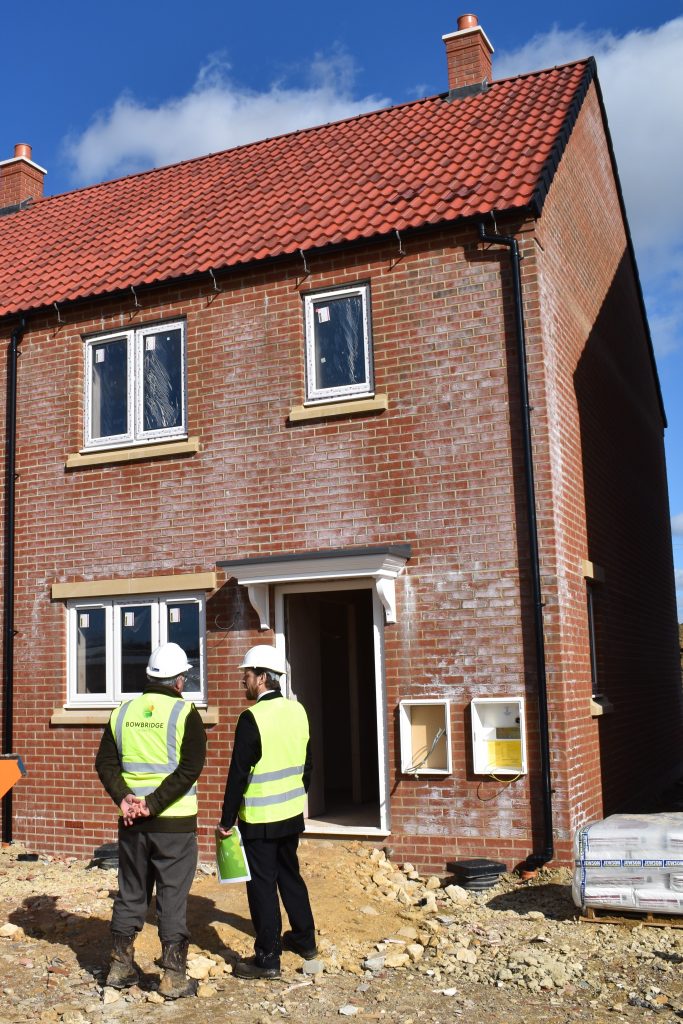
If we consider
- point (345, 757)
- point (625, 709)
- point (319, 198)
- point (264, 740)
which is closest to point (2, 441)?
point (319, 198)

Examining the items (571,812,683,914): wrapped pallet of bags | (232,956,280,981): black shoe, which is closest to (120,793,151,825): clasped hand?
(232,956,280,981): black shoe

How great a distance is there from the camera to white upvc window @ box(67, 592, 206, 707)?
10953mm

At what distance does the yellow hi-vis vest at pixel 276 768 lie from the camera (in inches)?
270

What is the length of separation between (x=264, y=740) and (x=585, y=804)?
4090 millimetres

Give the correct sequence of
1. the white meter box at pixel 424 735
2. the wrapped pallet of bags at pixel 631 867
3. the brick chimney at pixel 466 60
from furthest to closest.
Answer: the brick chimney at pixel 466 60, the white meter box at pixel 424 735, the wrapped pallet of bags at pixel 631 867

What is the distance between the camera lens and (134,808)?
21.3 ft

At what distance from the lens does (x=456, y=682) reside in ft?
31.9

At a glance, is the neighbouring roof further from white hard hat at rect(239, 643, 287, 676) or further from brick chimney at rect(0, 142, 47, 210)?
white hard hat at rect(239, 643, 287, 676)

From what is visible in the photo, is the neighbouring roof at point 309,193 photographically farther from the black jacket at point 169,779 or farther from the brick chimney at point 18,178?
the black jacket at point 169,779

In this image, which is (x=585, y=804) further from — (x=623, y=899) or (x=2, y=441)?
(x=2, y=441)

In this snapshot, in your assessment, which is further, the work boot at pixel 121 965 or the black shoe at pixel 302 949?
the black shoe at pixel 302 949

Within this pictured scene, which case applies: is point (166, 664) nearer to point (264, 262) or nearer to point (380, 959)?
point (380, 959)

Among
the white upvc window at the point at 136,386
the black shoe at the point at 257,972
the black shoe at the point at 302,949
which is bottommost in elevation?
the black shoe at the point at 257,972

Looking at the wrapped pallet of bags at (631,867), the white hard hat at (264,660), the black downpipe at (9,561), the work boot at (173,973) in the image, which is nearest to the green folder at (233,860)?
the work boot at (173,973)
